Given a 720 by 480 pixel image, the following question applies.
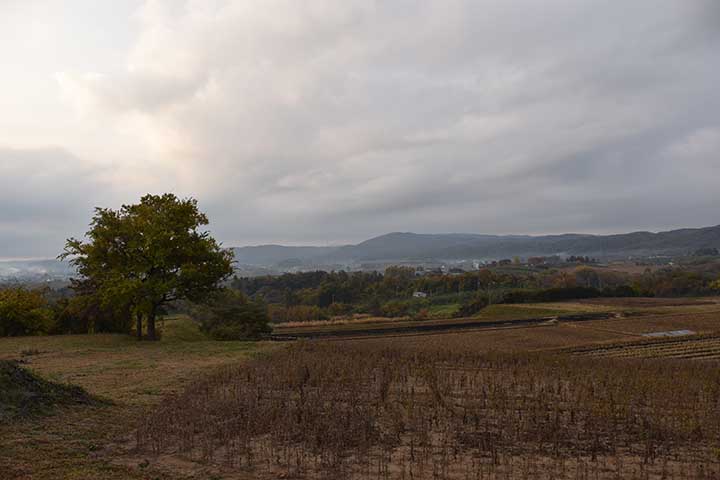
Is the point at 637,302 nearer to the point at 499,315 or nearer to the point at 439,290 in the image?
the point at 499,315

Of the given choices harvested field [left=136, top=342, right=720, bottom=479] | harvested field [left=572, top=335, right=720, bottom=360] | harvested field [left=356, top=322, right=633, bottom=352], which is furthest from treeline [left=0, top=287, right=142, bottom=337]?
harvested field [left=572, top=335, right=720, bottom=360]

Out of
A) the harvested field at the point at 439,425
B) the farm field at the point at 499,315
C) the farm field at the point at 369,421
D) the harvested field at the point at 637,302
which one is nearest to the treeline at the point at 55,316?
the farm field at the point at 369,421

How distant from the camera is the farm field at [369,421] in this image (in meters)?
7.82

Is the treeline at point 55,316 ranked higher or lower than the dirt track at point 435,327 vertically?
higher

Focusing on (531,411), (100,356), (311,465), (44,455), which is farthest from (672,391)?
(100,356)

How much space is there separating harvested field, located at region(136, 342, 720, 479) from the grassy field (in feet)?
2.66

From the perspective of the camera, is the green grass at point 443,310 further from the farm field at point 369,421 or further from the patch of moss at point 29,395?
the patch of moss at point 29,395

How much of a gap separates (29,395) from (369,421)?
7232mm

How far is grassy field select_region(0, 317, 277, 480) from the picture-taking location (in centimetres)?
753

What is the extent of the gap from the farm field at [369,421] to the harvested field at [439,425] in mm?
45

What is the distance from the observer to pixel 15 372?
444 inches

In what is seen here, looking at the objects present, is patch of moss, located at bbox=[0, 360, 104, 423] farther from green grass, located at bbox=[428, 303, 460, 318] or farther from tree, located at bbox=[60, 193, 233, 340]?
green grass, located at bbox=[428, 303, 460, 318]

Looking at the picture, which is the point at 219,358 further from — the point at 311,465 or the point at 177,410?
the point at 311,465

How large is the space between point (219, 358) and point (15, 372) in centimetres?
973
